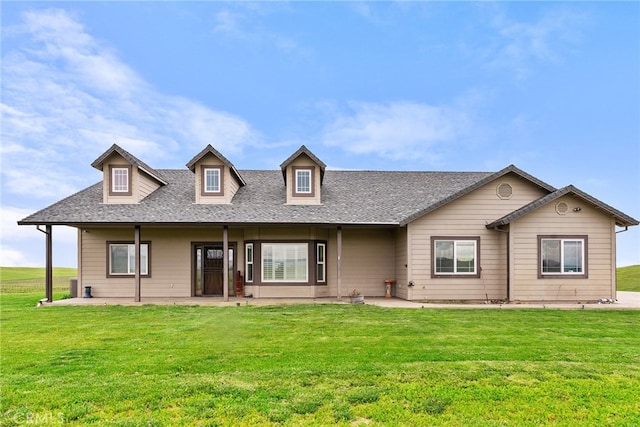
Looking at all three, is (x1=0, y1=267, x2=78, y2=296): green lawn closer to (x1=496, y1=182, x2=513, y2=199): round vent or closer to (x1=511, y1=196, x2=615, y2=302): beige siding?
(x1=496, y1=182, x2=513, y2=199): round vent

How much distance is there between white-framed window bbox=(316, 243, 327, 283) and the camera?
1695 cm

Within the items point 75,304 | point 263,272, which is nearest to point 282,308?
point 263,272

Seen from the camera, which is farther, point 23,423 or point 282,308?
point 282,308

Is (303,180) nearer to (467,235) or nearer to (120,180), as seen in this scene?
(467,235)

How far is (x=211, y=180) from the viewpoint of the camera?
1738cm

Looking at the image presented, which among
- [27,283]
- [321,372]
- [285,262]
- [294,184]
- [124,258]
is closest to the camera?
[321,372]

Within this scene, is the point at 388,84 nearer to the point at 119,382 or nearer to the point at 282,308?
the point at 282,308

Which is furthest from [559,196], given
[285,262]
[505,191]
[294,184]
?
[285,262]

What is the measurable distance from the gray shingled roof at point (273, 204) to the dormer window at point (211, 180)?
0.70m

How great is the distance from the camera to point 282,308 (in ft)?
44.4

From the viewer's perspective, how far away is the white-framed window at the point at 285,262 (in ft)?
54.4

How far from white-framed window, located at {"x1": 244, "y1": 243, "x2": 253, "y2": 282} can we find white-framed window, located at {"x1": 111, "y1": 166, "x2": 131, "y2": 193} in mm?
5458

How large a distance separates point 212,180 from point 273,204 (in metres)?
2.76

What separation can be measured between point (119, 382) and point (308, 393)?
8.57 feet
